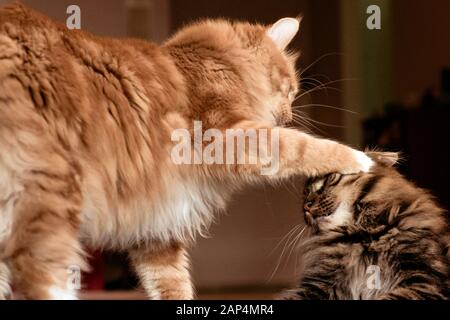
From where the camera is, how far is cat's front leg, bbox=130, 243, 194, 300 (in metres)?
1.86

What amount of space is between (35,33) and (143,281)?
728 millimetres

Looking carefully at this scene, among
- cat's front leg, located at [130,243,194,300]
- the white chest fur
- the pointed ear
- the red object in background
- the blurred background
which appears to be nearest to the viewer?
the white chest fur

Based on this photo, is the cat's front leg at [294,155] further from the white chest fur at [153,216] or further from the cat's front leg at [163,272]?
the cat's front leg at [163,272]

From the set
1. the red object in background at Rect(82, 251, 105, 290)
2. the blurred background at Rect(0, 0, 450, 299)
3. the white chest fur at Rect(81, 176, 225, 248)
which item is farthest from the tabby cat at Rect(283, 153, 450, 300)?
the red object in background at Rect(82, 251, 105, 290)

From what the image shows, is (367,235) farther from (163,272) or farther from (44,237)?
(44,237)

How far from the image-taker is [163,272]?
1857mm

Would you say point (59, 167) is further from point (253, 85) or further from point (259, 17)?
point (259, 17)

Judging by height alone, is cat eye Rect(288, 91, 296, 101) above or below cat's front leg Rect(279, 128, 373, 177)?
above

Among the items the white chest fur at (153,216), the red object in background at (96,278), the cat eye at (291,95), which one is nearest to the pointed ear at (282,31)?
the cat eye at (291,95)

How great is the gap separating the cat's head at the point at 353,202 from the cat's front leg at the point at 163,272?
366 mm

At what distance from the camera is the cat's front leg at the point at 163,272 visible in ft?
6.09

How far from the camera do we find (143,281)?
1893 mm

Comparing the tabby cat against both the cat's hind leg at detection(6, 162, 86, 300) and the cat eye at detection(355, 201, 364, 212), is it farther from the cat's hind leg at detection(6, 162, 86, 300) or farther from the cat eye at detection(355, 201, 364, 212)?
the cat's hind leg at detection(6, 162, 86, 300)
